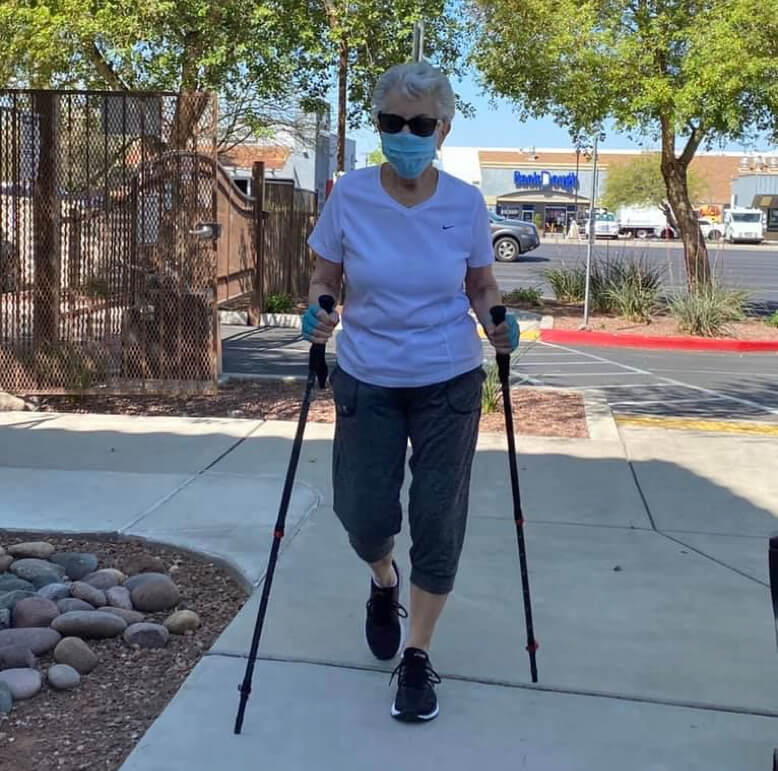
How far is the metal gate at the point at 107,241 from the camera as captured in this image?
8.73m

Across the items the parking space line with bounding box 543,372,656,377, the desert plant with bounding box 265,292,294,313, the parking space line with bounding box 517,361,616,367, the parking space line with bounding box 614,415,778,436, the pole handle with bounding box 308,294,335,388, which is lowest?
the parking space line with bounding box 614,415,778,436

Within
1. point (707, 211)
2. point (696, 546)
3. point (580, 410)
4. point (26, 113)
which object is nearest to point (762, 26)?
point (580, 410)

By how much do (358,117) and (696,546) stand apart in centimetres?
1342

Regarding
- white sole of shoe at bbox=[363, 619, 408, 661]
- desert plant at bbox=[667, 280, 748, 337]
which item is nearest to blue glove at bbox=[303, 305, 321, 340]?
white sole of shoe at bbox=[363, 619, 408, 661]

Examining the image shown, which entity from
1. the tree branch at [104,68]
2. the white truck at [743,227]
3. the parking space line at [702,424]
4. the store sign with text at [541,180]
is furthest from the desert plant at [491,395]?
the store sign with text at [541,180]

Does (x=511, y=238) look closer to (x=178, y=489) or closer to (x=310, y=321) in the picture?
(x=178, y=489)

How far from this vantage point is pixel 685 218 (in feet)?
58.0

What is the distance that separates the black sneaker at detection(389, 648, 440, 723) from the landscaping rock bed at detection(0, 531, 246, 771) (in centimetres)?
81

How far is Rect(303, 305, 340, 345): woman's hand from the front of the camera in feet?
11.8

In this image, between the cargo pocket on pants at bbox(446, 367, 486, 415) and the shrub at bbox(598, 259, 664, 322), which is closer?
the cargo pocket on pants at bbox(446, 367, 486, 415)

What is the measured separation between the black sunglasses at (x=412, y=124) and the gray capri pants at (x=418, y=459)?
2.52ft

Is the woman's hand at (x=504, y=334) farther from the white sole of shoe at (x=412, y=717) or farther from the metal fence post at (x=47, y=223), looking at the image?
the metal fence post at (x=47, y=223)

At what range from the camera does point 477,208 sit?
11.9 ft

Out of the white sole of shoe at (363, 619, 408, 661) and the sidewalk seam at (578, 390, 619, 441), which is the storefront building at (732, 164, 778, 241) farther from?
the white sole of shoe at (363, 619, 408, 661)
